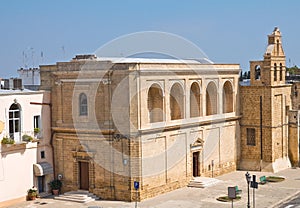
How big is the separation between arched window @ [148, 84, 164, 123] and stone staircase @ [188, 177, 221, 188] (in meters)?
4.88

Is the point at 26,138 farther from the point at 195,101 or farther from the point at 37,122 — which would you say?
the point at 195,101

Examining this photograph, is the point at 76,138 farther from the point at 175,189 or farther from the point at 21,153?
the point at 175,189

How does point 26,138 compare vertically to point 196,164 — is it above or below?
above

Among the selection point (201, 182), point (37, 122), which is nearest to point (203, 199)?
point (201, 182)

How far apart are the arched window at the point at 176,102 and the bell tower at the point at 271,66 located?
8179 mm

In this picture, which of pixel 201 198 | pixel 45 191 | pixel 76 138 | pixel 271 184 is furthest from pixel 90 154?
pixel 271 184

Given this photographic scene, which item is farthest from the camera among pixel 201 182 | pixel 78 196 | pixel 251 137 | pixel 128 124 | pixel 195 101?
pixel 251 137

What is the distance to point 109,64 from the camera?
30.7 meters

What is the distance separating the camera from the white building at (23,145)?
98.6 feet

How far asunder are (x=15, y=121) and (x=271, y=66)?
19.2 meters

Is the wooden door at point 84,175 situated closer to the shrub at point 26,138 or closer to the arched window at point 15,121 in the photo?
the shrub at point 26,138

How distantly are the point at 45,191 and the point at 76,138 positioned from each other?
3978mm

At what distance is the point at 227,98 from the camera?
40031 millimetres

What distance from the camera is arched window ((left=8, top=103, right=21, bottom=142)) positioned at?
101 ft
